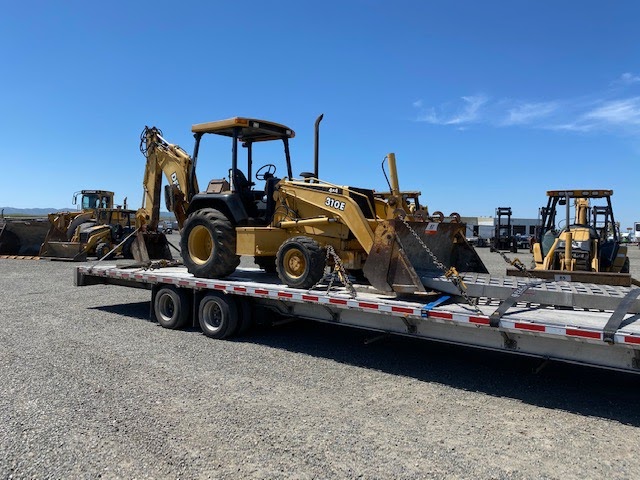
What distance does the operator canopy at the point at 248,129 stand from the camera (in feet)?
27.9

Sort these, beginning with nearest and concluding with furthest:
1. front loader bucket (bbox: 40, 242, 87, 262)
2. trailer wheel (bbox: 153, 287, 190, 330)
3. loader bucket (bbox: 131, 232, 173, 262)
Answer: trailer wheel (bbox: 153, 287, 190, 330) → loader bucket (bbox: 131, 232, 173, 262) → front loader bucket (bbox: 40, 242, 87, 262)

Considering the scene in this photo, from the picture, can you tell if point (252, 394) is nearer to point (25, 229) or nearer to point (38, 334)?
point (38, 334)

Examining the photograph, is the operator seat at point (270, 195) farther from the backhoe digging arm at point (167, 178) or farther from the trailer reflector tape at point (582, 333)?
the trailer reflector tape at point (582, 333)

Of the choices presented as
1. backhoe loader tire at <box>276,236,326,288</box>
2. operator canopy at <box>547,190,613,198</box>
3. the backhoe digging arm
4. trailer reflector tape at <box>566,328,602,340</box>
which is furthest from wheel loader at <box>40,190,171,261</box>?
trailer reflector tape at <box>566,328,602,340</box>

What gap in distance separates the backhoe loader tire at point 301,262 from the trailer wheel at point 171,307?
186 centimetres

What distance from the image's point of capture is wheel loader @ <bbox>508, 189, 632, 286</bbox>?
35.2 ft

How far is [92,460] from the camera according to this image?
12.9 ft

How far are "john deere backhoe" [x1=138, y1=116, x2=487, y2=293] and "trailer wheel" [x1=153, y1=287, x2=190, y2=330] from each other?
1.60 feet

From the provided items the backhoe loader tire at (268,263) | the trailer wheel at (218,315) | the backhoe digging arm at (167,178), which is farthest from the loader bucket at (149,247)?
the trailer wheel at (218,315)

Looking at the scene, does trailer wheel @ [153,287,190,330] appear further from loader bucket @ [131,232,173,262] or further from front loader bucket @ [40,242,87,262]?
front loader bucket @ [40,242,87,262]

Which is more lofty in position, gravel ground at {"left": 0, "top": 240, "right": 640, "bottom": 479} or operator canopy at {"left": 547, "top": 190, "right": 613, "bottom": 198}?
operator canopy at {"left": 547, "top": 190, "right": 613, "bottom": 198}

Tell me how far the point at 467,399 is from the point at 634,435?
142 centimetres

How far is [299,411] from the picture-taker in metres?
4.90

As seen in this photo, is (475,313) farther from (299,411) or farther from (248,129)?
(248,129)
